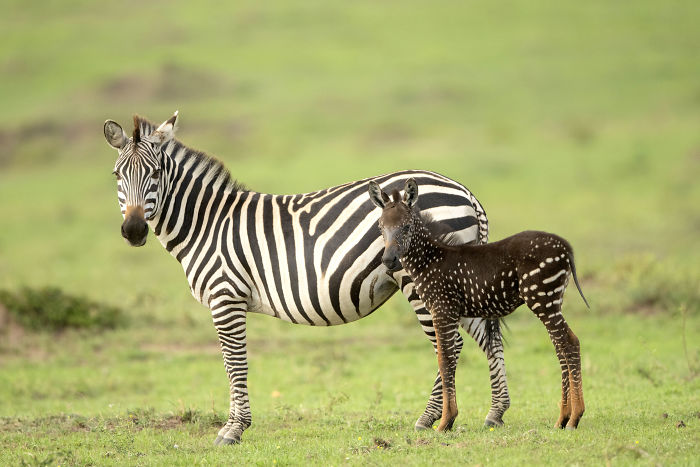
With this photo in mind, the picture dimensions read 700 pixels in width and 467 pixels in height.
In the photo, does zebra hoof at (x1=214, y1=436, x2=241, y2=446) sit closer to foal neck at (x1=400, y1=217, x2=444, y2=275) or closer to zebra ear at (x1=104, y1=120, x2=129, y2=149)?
foal neck at (x1=400, y1=217, x2=444, y2=275)

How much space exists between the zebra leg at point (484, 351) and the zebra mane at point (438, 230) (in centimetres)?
50

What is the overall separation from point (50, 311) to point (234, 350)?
742 centimetres

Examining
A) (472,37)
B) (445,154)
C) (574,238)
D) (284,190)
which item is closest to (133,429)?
(574,238)

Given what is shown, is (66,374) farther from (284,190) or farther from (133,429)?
(284,190)

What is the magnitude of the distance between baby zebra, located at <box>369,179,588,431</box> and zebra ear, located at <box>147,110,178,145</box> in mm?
2353

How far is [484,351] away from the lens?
8.27 m

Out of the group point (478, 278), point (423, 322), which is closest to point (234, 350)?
point (423, 322)

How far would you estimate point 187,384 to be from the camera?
12.3 m

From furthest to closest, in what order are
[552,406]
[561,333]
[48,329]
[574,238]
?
1. [574,238]
2. [48,329]
3. [552,406]
4. [561,333]

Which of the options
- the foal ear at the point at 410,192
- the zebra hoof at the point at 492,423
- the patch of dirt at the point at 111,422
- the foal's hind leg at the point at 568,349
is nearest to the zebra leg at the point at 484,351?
the zebra hoof at the point at 492,423

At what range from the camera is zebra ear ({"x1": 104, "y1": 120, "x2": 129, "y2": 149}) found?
8234 millimetres

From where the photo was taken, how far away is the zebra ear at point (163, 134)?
843 centimetres

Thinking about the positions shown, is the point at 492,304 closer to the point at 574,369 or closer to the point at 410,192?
the point at 574,369

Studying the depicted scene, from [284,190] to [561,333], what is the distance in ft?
65.1
